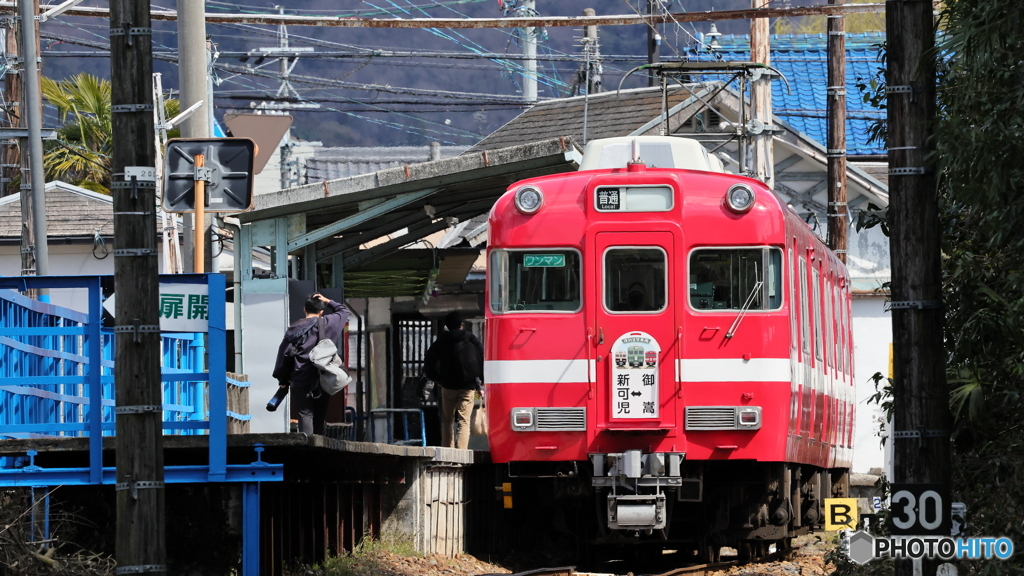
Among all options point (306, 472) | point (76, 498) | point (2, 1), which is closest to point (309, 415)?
point (306, 472)

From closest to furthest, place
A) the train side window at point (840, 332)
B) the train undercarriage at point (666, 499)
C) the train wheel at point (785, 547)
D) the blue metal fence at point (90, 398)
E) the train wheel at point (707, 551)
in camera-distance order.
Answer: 1. the blue metal fence at point (90, 398)
2. the train undercarriage at point (666, 499)
3. the train wheel at point (707, 551)
4. the train wheel at point (785, 547)
5. the train side window at point (840, 332)

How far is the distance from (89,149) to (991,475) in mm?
23352

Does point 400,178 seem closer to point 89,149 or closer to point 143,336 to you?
point 143,336

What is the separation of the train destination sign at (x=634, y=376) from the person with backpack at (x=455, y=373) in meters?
4.45

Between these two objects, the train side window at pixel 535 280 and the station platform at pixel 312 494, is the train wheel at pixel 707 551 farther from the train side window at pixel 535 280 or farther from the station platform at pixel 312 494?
the train side window at pixel 535 280

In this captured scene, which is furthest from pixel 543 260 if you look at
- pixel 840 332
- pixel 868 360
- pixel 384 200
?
pixel 868 360

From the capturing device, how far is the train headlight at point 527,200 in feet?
41.9

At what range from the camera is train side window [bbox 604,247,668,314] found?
12.7 m

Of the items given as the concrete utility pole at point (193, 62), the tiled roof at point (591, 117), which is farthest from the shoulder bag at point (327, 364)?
the tiled roof at point (591, 117)

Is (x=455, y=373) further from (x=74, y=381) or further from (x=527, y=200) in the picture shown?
(x=74, y=381)

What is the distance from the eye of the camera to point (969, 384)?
8797mm

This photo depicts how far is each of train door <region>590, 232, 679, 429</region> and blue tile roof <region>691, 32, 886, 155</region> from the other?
19.3 m

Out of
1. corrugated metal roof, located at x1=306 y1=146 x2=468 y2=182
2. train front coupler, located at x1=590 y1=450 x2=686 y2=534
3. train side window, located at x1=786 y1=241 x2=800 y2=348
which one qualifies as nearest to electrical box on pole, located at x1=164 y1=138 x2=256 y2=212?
train front coupler, located at x1=590 y1=450 x2=686 y2=534

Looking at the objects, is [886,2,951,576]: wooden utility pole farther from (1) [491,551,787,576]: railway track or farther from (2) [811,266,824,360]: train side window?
(2) [811,266,824,360]: train side window
